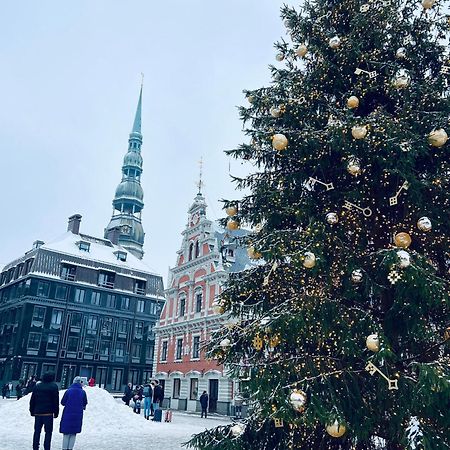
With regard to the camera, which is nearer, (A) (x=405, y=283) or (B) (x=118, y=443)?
(A) (x=405, y=283)

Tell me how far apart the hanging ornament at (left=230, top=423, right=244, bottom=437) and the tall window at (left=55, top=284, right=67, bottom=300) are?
147 ft

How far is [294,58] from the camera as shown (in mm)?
9109

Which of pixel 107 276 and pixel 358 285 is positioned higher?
pixel 107 276

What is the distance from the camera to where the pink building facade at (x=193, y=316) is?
1316 inches

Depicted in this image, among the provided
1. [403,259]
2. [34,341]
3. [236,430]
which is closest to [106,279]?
[34,341]

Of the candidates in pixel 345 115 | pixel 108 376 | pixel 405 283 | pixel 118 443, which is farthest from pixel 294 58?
pixel 108 376

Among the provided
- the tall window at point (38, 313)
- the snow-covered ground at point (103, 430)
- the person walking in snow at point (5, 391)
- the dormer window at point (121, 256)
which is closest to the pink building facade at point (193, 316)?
the person walking in snow at point (5, 391)

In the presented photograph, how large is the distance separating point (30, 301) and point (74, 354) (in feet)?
22.6

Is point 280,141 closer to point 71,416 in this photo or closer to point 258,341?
point 258,341

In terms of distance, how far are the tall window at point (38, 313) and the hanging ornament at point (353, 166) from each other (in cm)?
4559

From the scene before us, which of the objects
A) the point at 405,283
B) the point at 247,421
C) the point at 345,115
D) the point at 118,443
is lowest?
the point at 118,443

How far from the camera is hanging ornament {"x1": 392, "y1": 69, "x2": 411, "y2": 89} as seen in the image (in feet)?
22.7

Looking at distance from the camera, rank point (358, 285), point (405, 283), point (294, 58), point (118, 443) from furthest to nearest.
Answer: point (118, 443) < point (294, 58) < point (358, 285) < point (405, 283)

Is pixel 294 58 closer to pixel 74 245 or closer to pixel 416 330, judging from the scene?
pixel 416 330
